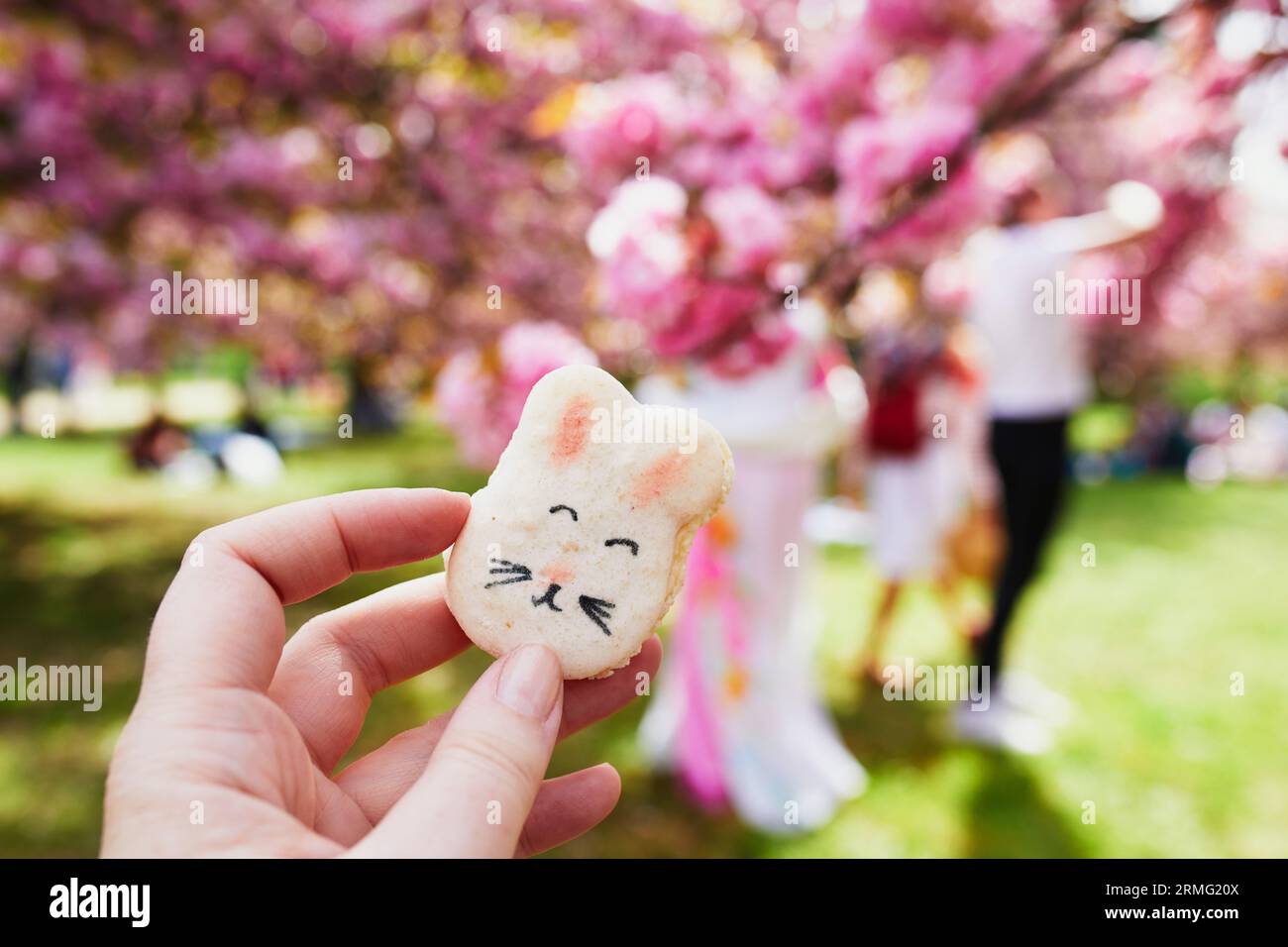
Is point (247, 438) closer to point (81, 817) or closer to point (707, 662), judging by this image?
point (81, 817)

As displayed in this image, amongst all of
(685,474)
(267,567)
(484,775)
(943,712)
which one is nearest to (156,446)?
(943,712)

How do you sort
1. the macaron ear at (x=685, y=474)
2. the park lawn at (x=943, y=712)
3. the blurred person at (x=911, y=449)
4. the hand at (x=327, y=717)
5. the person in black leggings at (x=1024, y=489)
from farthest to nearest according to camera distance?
1. the blurred person at (x=911, y=449)
2. the person in black leggings at (x=1024, y=489)
3. the park lawn at (x=943, y=712)
4. the macaron ear at (x=685, y=474)
5. the hand at (x=327, y=717)

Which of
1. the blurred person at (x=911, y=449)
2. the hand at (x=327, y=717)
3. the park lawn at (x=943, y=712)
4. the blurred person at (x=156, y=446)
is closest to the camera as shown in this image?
the hand at (x=327, y=717)

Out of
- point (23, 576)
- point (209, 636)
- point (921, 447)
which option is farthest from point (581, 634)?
point (23, 576)

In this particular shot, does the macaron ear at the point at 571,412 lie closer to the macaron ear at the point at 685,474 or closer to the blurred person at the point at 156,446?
the macaron ear at the point at 685,474

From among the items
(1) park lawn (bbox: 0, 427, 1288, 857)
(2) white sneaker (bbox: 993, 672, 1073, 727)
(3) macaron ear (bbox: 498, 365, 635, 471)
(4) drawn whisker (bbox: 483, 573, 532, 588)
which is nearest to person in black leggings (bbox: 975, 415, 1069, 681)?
(2) white sneaker (bbox: 993, 672, 1073, 727)

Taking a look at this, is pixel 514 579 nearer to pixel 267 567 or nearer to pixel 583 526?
→ pixel 583 526

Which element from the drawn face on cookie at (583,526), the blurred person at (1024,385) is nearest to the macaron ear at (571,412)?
the drawn face on cookie at (583,526)
